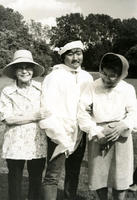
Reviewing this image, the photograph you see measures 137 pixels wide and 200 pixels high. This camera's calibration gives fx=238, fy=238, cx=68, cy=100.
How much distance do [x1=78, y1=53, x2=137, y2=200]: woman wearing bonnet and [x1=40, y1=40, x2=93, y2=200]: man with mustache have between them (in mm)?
140

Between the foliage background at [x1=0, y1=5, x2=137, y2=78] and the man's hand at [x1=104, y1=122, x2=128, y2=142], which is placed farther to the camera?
the foliage background at [x1=0, y1=5, x2=137, y2=78]

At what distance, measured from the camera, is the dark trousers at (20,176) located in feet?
8.02

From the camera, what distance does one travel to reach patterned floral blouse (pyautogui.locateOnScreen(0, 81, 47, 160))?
2391mm

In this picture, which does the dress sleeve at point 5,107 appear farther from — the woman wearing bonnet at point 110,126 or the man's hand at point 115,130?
the man's hand at point 115,130

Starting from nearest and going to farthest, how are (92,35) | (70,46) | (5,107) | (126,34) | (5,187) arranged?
(5,107)
(70,46)
(5,187)
(92,35)
(126,34)

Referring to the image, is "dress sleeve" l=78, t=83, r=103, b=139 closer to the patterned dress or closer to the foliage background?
the patterned dress

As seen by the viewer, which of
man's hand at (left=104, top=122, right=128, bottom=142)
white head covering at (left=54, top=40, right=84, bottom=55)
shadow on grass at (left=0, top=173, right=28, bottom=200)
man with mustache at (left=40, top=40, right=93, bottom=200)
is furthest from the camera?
shadow on grass at (left=0, top=173, right=28, bottom=200)

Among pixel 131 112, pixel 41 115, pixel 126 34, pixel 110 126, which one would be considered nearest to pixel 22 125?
pixel 41 115

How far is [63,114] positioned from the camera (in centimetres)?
250

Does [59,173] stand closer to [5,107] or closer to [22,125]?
[22,125]

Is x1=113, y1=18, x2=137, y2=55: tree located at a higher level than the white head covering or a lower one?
higher

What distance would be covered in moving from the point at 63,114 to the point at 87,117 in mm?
260

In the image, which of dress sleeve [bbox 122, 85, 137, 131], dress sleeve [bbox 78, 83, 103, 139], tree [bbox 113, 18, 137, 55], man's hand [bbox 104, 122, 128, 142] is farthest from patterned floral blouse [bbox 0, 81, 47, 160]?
tree [bbox 113, 18, 137, 55]

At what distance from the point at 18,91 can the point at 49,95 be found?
324 mm
